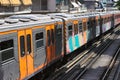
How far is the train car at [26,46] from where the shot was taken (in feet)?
34.4

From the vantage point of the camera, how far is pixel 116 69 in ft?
58.0

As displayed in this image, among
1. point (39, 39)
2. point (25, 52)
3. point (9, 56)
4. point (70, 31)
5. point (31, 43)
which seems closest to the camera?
point (9, 56)

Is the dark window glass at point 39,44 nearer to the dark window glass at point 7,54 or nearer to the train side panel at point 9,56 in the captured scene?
the train side panel at point 9,56

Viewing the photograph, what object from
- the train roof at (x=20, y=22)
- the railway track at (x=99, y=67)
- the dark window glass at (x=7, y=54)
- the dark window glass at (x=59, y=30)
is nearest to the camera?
the dark window glass at (x=7, y=54)

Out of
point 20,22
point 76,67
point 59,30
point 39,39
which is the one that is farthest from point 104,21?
point 20,22

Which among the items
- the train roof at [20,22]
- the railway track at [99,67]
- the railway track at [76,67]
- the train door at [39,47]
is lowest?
the railway track at [99,67]

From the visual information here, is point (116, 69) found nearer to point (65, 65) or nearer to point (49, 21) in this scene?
point (65, 65)

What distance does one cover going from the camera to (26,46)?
470 inches

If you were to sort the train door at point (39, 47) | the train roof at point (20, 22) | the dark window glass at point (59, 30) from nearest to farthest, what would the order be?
→ the train roof at point (20, 22)
the train door at point (39, 47)
the dark window glass at point (59, 30)

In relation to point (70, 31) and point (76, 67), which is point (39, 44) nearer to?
point (76, 67)

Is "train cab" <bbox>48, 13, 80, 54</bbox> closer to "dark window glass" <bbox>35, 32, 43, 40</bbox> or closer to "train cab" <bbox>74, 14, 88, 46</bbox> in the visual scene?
"train cab" <bbox>74, 14, 88, 46</bbox>

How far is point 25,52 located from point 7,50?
133 centimetres

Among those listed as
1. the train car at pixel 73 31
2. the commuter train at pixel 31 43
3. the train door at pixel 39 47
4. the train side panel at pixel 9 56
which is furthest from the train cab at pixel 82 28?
the train side panel at pixel 9 56

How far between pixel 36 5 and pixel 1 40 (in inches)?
2068
